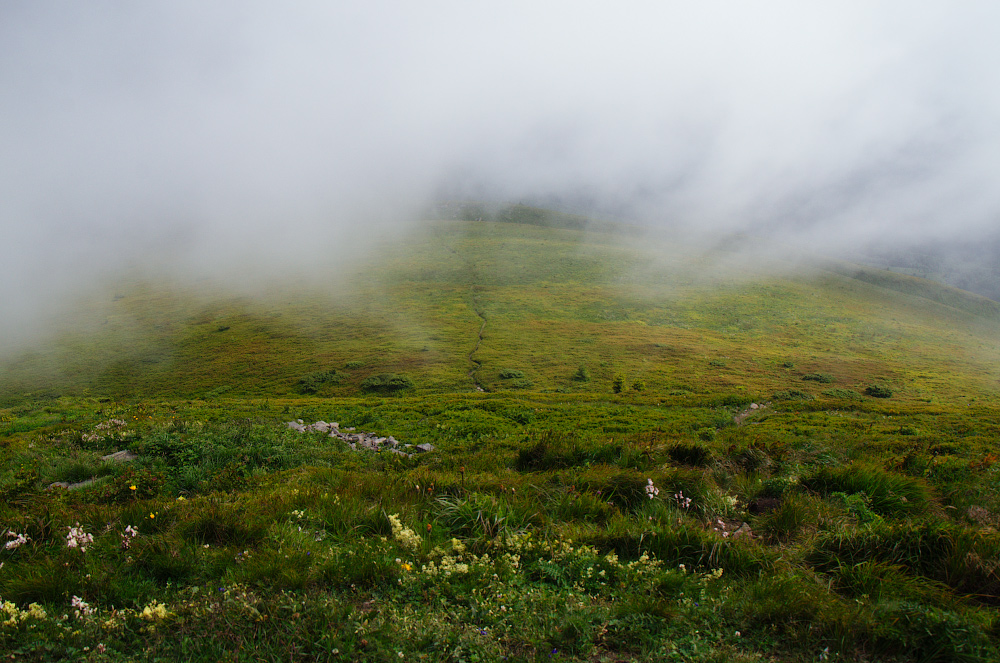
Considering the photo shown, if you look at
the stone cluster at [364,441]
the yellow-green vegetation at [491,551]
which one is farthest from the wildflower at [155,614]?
the stone cluster at [364,441]

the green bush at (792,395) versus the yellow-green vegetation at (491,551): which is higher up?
the yellow-green vegetation at (491,551)

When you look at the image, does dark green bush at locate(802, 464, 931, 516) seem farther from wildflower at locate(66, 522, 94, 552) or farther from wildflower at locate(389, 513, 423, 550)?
wildflower at locate(66, 522, 94, 552)

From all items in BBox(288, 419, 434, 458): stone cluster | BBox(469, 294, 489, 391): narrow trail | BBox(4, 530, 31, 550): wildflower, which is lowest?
BBox(469, 294, 489, 391): narrow trail

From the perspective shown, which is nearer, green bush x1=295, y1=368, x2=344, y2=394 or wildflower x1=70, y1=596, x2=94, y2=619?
wildflower x1=70, y1=596, x2=94, y2=619

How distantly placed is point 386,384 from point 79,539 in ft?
173

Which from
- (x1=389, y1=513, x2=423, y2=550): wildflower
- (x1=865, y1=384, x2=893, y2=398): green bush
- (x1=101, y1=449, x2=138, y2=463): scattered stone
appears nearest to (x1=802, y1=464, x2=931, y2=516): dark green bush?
(x1=389, y1=513, x2=423, y2=550): wildflower

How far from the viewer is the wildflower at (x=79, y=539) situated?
506 cm

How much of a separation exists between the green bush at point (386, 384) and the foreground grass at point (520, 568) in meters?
48.0

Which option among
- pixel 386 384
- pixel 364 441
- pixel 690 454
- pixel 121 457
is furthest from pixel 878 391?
pixel 121 457

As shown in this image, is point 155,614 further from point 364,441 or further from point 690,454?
point 364,441

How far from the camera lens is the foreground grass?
12.2 feet

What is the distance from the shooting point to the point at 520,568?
4.78 meters

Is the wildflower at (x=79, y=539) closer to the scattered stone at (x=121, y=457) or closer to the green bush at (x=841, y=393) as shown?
the scattered stone at (x=121, y=457)

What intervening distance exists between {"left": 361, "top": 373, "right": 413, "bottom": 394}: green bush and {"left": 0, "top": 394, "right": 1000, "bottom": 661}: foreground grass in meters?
48.0
